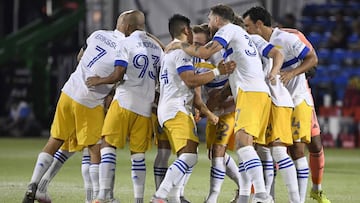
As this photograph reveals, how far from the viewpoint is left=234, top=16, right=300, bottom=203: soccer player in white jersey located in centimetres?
973

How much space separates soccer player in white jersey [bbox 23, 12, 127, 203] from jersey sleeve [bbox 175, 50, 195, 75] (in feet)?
3.18

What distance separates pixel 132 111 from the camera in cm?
995

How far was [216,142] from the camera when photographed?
10141 millimetres

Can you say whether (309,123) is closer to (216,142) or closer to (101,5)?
(216,142)

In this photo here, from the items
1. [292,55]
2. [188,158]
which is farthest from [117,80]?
[292,55]

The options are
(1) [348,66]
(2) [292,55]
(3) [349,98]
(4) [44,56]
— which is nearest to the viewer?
(2) [292,55]

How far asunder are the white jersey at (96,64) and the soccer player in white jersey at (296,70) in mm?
1491

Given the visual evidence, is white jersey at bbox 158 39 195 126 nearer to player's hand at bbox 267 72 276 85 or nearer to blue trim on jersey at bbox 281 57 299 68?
player's hand at bbox 267 72 276 85

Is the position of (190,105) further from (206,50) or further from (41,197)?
(41,197)

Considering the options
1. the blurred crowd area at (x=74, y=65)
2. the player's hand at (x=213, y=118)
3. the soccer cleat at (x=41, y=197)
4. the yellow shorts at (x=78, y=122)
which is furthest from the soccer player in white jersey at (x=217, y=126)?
the blurred crowd area at (x=74, y=65)

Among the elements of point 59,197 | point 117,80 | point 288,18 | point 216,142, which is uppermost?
point 288,18

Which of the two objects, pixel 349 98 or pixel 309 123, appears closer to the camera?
pixel 309 123

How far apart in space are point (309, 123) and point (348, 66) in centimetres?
1499

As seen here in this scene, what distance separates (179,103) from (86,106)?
4.16 feet
